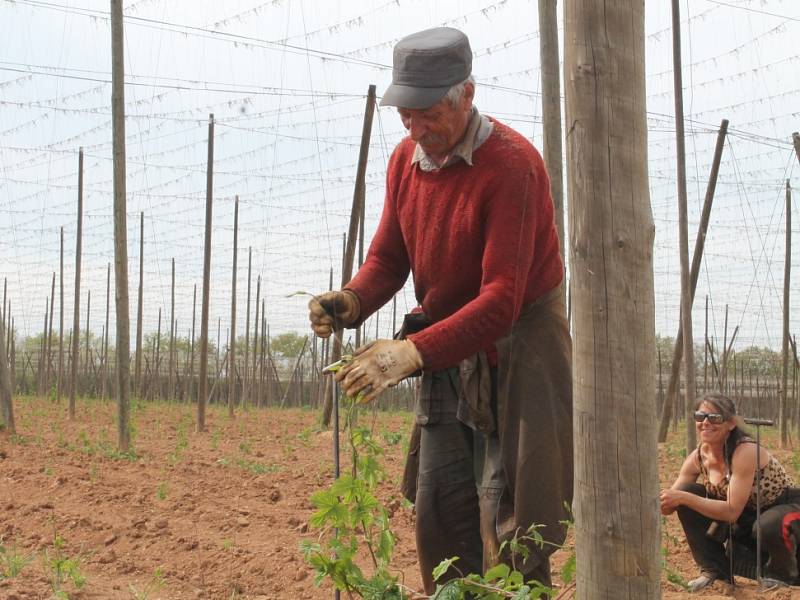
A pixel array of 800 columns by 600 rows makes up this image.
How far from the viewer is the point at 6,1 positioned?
13180 mm

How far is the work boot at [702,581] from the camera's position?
4702 millimetres

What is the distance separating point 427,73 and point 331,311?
65cm

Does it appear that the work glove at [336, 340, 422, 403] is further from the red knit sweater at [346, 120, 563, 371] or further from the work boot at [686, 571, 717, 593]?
the work boot at [686, 571, 717, 593]

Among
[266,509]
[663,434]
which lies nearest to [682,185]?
[663,434]

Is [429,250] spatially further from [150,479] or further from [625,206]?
[150,479]

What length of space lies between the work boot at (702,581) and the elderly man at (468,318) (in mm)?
2517

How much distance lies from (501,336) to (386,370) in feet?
1.13

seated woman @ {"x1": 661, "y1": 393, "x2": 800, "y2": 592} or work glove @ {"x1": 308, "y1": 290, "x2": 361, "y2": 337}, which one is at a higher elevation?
work glove @ {"x1": 308, "y1": 290, "x2": 361, "y2": 337}

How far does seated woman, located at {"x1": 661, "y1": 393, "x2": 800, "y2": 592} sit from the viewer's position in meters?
4.51

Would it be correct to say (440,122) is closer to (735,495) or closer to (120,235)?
(735,495)

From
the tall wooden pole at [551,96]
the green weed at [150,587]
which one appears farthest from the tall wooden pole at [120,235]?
the green weed at [150,587]

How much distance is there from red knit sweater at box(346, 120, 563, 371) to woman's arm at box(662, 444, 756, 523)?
2.47m

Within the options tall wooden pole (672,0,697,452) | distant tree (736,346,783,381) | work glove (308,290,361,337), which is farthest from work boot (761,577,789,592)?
distant tree (736,346,783,381)

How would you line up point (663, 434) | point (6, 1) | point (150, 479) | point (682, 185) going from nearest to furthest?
1. point (150, 479)
2. point (682, 185)
3. point (663, 434)
4. point (6, 1)
